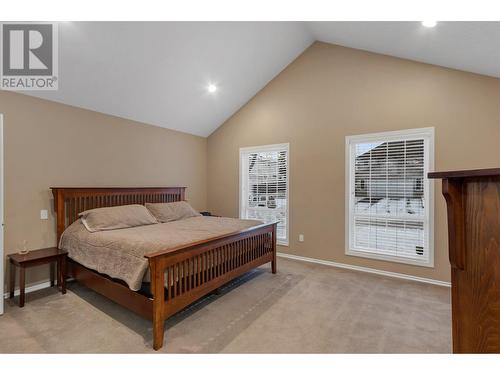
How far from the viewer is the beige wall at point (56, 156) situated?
9.98 feet

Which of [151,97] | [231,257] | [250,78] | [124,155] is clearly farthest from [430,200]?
[124,155]

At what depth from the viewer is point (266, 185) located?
5.05m

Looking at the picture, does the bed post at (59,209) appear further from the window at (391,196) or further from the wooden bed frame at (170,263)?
the window at (391,196)

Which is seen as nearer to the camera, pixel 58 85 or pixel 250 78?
pixel 58 85

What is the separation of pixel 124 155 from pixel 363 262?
162 inches

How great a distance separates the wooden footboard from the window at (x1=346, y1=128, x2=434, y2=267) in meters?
1.61

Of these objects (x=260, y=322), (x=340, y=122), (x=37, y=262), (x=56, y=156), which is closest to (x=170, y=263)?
(x=260, y=322)

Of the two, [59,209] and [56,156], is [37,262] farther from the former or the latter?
[56,156]

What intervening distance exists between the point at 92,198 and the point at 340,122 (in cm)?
391

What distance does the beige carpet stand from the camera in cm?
212

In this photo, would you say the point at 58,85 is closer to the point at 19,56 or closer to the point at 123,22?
the point at 19,56
